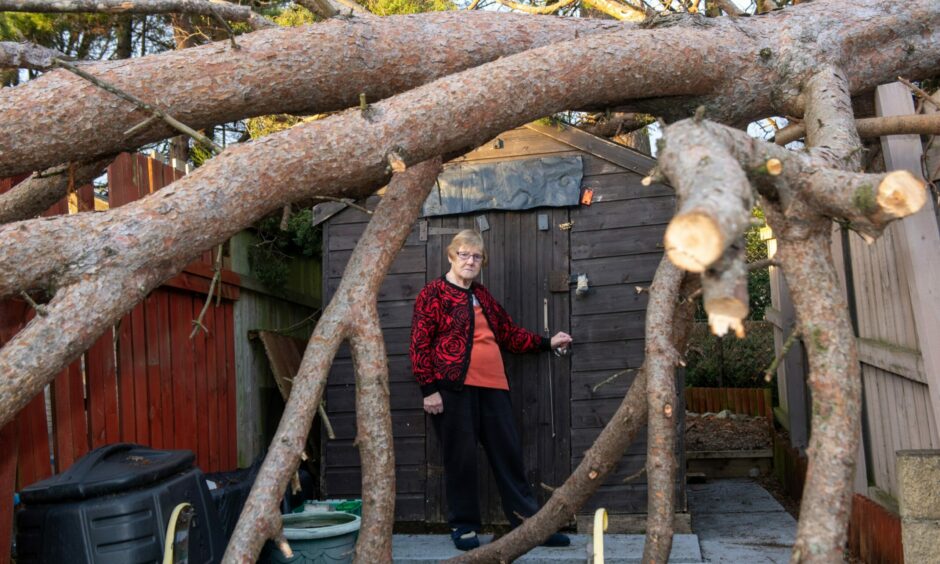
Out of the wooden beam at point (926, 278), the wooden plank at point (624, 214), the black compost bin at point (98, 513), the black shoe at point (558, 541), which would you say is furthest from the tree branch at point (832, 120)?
the black shoe at point (558, 541)

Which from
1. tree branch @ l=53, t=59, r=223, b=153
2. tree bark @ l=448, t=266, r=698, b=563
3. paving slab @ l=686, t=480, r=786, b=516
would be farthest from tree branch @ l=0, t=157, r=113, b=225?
paving slab @ l=686, t=480, r=786, b=516

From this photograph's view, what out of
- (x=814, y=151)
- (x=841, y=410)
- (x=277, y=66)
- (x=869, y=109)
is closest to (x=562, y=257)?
(x=869, y=109)

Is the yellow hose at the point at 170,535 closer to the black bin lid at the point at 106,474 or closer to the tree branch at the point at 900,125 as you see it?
the black bin lid at the point at 106,474

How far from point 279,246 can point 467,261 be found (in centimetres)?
235

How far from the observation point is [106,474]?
11.2 ft

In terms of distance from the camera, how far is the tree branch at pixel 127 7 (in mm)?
3607

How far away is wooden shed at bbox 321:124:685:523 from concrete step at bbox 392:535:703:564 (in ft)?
1.36

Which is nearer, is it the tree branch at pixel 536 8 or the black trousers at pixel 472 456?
the black trousers at pixel 472 456

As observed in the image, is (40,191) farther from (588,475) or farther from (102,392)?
(588,475)

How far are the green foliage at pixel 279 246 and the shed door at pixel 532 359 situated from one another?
5.00 ft

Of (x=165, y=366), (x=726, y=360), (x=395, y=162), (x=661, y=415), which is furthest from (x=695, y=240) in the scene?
(x=726, y=360)

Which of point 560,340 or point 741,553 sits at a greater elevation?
point 560,340

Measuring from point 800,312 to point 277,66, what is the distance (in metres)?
2.20

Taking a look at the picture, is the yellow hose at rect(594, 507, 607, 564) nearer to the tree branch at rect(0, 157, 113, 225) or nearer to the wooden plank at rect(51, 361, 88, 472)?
the tree branch at rect(0, 157, 113, 225)
